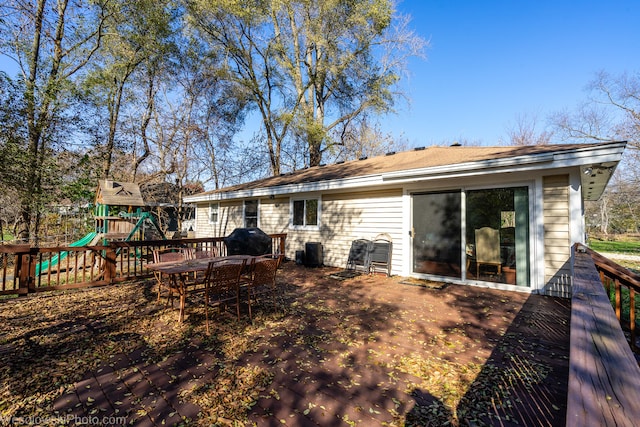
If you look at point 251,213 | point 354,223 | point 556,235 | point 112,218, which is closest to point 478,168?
point 556,235

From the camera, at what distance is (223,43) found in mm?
14297

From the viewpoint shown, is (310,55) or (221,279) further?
(310,55)

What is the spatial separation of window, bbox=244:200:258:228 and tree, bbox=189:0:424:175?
5.18 meters

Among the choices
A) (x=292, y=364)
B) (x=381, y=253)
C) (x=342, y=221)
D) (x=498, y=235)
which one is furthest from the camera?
(x=342, y=221)

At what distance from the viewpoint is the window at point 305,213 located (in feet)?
28.6

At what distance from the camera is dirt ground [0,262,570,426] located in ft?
6.82

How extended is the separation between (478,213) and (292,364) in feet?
15.2

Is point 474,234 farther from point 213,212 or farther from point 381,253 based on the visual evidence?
point 213,212

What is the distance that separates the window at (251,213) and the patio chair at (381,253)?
5089mm

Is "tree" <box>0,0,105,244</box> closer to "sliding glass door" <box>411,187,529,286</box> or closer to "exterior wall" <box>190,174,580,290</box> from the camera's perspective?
"exterior wall" <box>190,174,580,290</box>

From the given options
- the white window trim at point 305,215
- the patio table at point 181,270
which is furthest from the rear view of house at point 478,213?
the patio table at point 181,270

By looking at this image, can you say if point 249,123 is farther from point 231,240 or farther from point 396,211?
point 396,211

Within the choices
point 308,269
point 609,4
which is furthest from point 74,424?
point 609,4

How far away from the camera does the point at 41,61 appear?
8367mm
